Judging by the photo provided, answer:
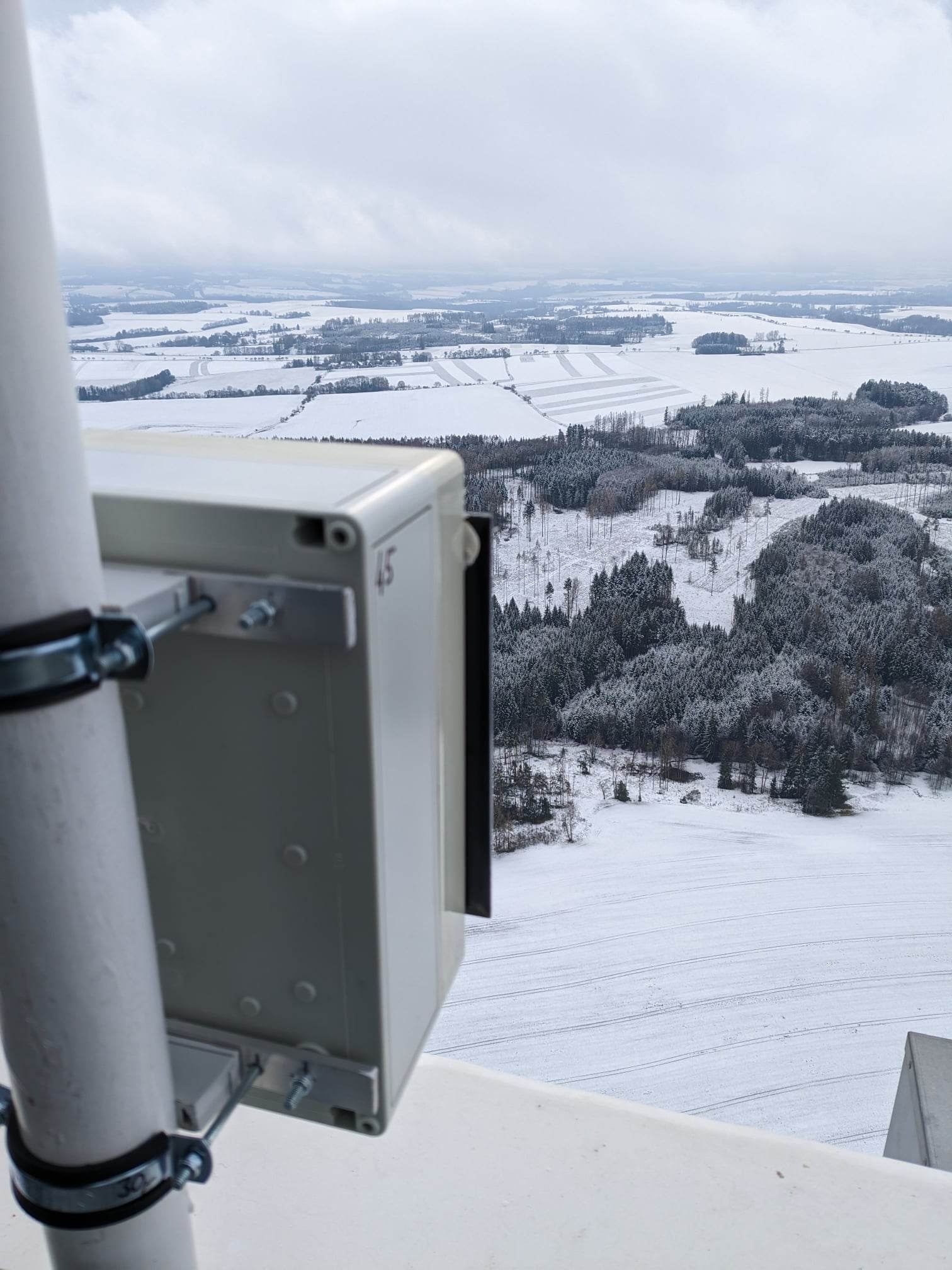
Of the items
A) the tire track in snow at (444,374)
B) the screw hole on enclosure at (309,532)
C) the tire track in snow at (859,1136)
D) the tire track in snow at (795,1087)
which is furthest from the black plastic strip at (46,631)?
the tire track in snow at (444,374)

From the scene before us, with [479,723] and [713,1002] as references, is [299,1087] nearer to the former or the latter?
[479,723]

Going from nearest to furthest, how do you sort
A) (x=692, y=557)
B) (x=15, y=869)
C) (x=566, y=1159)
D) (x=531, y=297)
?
(x=15, y=869)
(x=566, y=1159)
(x=692, y=557)
(x=531, y=297)

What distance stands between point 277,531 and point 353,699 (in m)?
0.10

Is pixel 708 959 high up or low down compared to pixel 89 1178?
down

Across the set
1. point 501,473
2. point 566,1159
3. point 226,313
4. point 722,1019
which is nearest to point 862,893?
point 722,1019

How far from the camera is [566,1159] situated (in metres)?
1.09

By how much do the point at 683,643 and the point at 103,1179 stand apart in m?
16.4

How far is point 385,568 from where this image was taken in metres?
0.52

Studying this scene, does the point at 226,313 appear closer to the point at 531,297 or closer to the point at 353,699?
the point at 531,297

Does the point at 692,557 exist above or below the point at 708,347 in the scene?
below

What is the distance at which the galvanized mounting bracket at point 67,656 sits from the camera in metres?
0.41

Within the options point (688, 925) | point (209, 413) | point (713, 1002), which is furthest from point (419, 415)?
point (713, 1002)

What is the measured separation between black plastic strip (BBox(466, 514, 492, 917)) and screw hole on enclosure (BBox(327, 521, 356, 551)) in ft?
0.59

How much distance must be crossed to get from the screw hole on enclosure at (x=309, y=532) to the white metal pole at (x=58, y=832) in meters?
0.10
